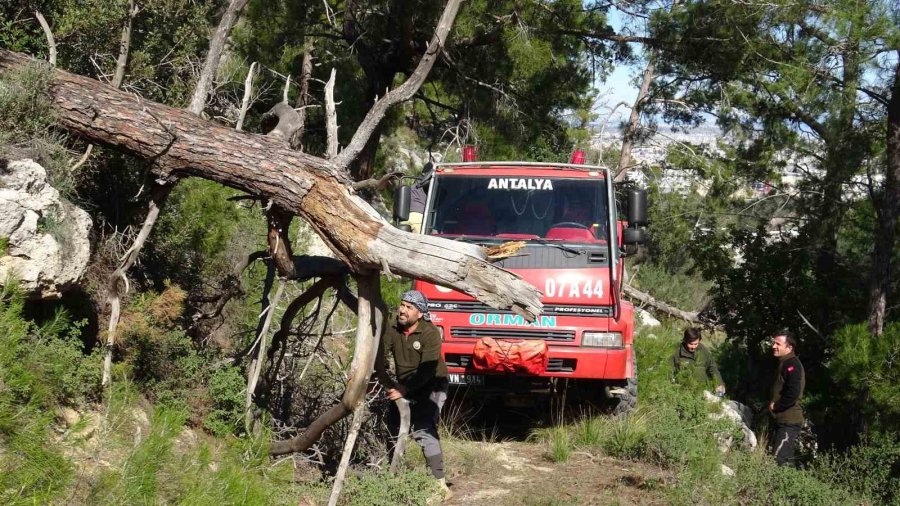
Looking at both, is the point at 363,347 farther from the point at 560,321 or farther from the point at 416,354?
the point at 560,321

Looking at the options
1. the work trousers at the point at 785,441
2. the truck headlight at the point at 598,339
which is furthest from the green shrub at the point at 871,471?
the truck headlight at the point at 598,339

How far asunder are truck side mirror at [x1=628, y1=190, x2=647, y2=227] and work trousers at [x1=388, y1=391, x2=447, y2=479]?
2629 millimetres

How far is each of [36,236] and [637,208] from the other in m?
5.11

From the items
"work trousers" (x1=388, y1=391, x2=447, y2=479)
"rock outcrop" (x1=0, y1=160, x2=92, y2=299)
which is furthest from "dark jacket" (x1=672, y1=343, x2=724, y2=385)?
"rock outcrop" (x1=0, y1=160, x2=92, y2=299)

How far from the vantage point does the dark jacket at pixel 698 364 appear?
1019cm

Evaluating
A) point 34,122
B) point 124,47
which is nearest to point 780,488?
point 34,122

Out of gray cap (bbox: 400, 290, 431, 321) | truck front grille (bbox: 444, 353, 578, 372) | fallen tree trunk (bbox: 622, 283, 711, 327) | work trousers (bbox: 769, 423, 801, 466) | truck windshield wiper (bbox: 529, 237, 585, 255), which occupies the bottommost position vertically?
work trousers (bbox: 769, 423, 801, 466)

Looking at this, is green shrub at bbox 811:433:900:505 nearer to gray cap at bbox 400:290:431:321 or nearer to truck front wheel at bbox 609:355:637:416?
truck front wheel at bbox 609:355:637:416

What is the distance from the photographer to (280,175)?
6.42 metres

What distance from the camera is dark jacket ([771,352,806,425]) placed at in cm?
864

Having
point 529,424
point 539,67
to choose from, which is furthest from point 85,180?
point 539,67

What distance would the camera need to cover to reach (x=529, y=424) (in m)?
9.60

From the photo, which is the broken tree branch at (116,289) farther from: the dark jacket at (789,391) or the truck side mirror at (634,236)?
the dark jacket at (789,391)

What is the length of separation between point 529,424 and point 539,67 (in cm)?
624
